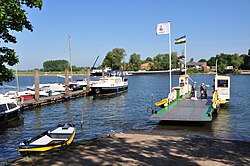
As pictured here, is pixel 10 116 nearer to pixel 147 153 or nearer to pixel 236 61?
pixel 147 153

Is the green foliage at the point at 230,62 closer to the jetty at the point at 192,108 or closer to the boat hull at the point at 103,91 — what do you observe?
the boat hull at the point at 103,91

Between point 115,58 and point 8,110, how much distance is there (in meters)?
154

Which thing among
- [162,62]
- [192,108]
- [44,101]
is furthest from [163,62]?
[192,108]

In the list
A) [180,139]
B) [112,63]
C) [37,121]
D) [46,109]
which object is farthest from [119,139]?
[112,63]

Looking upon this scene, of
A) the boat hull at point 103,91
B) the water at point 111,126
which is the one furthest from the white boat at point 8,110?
the boat hull at point 103,91

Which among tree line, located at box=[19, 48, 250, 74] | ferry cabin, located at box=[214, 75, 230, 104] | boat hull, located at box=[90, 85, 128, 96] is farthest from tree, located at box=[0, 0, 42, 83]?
tree line, located at box=[19, 48, 250, 74]

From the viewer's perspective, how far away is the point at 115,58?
17675cm

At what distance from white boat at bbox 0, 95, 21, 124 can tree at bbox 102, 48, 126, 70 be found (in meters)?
142

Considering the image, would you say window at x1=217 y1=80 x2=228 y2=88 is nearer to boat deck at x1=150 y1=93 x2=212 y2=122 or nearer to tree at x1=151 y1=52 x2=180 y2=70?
boat deck at x1=150 y1=93 x2=212 y2=122

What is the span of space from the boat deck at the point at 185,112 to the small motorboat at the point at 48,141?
6.49 m

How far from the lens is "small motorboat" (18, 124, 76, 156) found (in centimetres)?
1267

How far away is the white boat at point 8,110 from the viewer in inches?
923

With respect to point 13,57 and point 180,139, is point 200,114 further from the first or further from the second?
point 13,57

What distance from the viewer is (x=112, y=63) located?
172 meters
